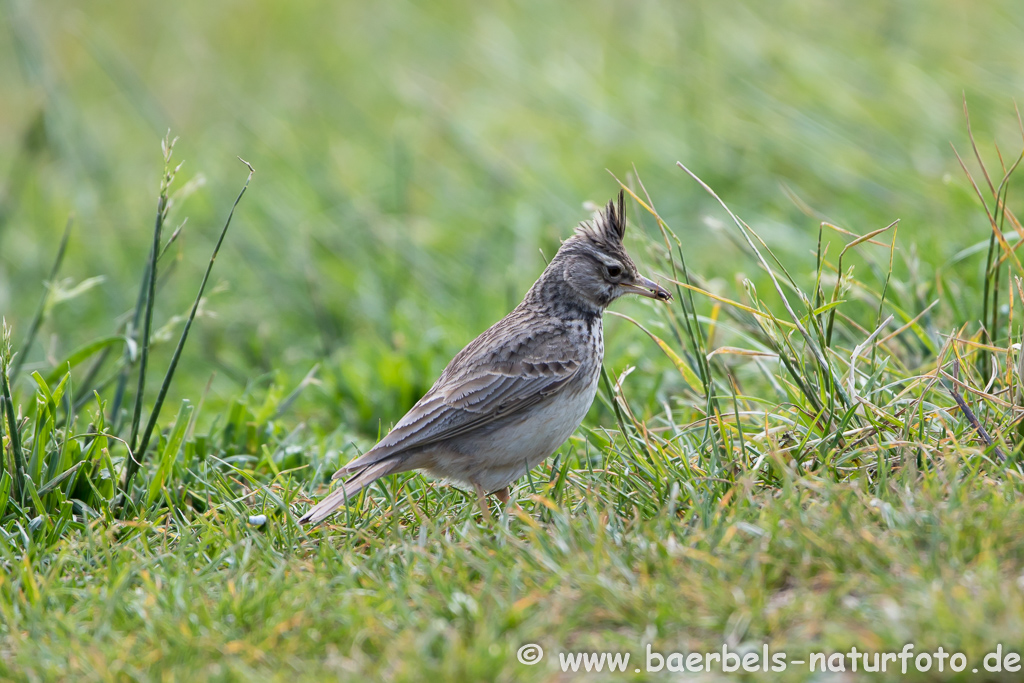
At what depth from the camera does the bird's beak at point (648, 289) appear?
5.17 meters

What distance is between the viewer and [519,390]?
4852mm

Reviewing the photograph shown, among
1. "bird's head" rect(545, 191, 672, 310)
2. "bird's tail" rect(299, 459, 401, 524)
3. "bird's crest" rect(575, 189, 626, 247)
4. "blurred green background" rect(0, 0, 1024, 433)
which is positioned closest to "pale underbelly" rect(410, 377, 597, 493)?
"bird's tail" rect(299, 459, 401, 524)

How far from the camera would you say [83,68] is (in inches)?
578

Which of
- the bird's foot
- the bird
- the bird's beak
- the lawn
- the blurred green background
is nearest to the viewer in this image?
the lawn

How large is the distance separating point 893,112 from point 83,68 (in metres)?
11.0

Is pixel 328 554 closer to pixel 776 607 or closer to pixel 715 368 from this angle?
pixel 776 607

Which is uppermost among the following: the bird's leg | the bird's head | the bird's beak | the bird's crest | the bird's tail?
the bird's crest

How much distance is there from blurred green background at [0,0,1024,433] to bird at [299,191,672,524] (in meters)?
1.05

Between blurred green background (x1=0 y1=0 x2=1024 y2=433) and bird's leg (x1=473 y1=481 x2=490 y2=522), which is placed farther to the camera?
blurred green background (x1=0 y1=0 x2=1024 y2=433)

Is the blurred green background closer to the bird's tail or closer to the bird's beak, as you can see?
the bird's beak

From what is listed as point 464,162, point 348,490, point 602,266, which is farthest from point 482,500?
point 464,162

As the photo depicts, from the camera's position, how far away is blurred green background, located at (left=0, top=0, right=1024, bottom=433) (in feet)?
25.5

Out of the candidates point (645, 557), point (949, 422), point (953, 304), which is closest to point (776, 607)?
point (645, 557)

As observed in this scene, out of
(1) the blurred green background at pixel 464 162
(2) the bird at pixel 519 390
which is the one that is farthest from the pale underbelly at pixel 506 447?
(1) the blurred green background at pixel 464 162
